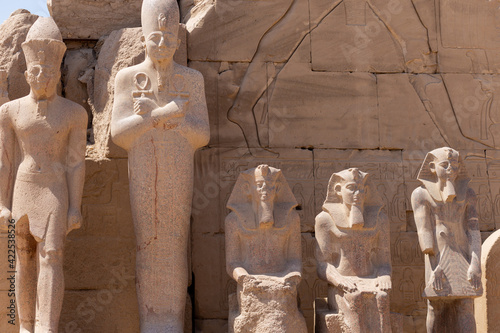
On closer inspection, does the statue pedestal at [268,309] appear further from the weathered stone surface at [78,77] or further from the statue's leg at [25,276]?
the weathered stone surface at [78,77]

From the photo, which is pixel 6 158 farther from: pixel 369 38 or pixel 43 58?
pixel 369 38

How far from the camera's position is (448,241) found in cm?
645

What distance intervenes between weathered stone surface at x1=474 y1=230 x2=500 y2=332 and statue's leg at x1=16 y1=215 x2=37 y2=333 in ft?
11.4

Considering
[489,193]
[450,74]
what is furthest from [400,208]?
[450,74]

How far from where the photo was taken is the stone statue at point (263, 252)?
5949 millimetres

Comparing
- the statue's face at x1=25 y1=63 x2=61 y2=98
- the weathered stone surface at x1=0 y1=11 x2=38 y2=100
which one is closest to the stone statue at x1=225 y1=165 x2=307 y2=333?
the statue's face at x1=25 y1=63 x2=61 y2=98

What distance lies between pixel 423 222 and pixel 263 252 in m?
1.27

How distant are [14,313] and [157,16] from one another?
100 inches

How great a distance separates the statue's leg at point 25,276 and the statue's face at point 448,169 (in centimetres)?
309

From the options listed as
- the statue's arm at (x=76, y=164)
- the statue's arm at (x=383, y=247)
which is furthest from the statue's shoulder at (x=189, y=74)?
the statue's arm at (x=383, y=247)

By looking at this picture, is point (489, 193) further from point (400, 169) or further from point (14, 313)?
point (14, 313)

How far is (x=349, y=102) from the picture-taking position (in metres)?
8.17

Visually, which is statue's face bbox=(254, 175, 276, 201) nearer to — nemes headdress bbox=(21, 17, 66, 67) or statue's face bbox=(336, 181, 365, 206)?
statue's face bbox=(336, 181, 365, 206)

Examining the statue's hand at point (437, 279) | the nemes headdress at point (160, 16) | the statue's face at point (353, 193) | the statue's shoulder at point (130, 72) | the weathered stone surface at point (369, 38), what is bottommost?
the statue's hand at point (437, 279)
